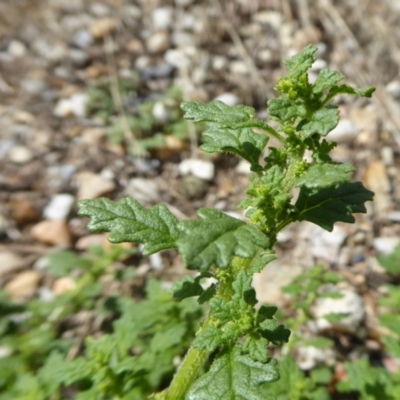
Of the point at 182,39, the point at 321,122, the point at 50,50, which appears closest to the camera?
the point at 321,122

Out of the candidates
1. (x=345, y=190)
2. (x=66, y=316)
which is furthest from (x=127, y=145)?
(x=345, y=190)

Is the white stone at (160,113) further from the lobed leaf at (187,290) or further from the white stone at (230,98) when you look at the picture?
the lobed leaf at (187,290)

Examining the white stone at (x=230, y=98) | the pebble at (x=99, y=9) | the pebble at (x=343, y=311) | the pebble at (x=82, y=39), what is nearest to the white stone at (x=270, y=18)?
the white stone at (x=230, y=98)

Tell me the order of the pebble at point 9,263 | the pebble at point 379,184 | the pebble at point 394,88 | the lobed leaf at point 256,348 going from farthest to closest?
the pebble at point 394,88 → the pebble at point 379,184 → the pebble at point 9,263 → the lobed leaf at point 256,348

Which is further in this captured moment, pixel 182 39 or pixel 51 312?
pixel 182 39

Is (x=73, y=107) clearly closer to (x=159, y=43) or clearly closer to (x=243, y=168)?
(x=159, y=43)

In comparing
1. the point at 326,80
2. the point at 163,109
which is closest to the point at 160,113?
the point at 163,109

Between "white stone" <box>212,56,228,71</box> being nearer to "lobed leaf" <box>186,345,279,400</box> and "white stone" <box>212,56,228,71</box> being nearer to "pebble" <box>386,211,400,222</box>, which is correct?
"pebble" <box>386,211,400,222</box>
